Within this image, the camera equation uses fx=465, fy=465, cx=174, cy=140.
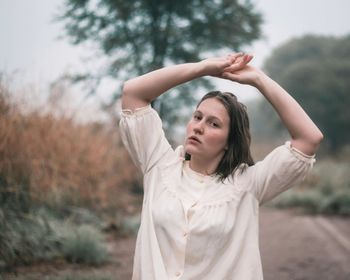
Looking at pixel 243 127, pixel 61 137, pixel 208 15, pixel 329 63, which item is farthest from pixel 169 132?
pixel 329 63

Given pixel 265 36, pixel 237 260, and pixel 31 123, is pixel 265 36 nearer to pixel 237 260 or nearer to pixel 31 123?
pixel 31 123

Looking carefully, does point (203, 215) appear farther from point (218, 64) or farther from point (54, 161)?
point (54, 161)

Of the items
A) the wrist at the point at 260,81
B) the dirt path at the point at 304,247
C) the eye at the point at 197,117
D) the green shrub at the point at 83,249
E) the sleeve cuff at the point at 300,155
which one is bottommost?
the dirt path at the point at 304,247

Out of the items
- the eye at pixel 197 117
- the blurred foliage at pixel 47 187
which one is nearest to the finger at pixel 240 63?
the eye at pixel 197 117

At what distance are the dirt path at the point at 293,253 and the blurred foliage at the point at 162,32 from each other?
396cm

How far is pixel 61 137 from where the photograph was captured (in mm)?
Answer: 5980

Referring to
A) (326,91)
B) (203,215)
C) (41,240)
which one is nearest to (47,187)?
(41,240)

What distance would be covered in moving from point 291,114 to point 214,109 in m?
0.38

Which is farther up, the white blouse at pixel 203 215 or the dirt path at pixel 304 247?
the white blouse at pixel 203 215

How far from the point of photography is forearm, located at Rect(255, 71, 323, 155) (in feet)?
7.02

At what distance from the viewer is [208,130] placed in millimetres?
2281

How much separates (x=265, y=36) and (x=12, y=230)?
8.23 metres

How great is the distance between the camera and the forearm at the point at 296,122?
2139mm

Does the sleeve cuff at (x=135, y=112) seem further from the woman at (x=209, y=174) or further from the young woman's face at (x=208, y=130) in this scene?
the young woman's face at (x=208, y=130)
